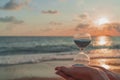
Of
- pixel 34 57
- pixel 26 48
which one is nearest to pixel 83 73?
pixel 34 57

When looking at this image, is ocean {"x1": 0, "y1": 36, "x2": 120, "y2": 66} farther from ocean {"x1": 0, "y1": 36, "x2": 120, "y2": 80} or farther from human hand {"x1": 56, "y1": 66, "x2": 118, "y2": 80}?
human hand {"x1": 56, "y1": 66, "x2": 118, "y2": 80}

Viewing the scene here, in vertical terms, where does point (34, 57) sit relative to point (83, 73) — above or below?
above

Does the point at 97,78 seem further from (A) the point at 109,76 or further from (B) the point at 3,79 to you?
(B) the point at 3,79

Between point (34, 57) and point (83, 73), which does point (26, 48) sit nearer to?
point (34, 57)

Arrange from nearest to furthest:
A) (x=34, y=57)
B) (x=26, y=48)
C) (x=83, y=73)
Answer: (x=83, y=73) → (x=34, y=57) → (x=26, y=48)

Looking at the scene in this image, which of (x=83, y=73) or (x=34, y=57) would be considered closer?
(x=83, y=73)

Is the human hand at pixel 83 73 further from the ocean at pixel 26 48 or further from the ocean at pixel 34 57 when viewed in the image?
the ocean at pixel 26 48

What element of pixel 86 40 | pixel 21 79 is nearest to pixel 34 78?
pixel 21 79

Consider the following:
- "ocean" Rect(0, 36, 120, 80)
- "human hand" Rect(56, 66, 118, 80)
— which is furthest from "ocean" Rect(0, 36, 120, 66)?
"human hand" Rect(56, 66, 118, 80)

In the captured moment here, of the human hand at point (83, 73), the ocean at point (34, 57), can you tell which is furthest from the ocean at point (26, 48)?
the human hand at point (83, 73)

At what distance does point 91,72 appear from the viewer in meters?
1.64

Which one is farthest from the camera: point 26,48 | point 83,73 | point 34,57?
point 26,48

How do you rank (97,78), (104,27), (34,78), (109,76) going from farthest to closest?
(104,27) → (34,78) → (109,76) → (97,78)

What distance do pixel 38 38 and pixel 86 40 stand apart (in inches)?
1248
